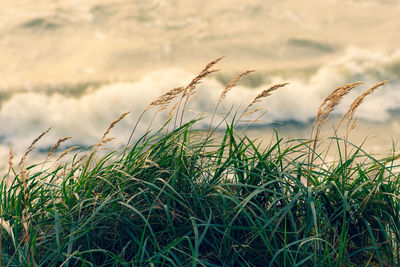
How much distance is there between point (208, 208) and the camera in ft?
8.12

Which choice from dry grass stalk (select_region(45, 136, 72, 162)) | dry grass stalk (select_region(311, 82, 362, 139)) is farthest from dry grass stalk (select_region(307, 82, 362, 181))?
dry grass stalk (select_region(45, 136, 72, 162))

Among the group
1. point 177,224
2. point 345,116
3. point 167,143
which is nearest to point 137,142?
point 167,143

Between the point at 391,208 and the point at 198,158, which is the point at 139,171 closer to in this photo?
the point at 198,158

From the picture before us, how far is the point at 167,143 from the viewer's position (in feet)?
9.26

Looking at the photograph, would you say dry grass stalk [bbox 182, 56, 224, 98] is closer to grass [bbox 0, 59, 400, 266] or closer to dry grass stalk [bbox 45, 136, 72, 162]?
grass [bbox 0, 59, 400, 266]

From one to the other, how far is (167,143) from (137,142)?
0.21m

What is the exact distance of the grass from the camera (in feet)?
7.52

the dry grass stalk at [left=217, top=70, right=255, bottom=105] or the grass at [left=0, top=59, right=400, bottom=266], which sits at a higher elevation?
the dry grass stalk at [left=217, top=70, right=255, bottom=105]

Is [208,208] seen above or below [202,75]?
below

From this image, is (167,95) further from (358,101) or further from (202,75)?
(358,101)

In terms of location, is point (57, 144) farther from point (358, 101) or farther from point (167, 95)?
point (358, 101)

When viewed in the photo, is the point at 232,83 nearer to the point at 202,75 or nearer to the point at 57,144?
the point at 202,75

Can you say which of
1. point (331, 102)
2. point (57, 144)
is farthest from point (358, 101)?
point (57, 144)

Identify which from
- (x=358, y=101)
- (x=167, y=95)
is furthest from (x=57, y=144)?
(x=358, y=101)
